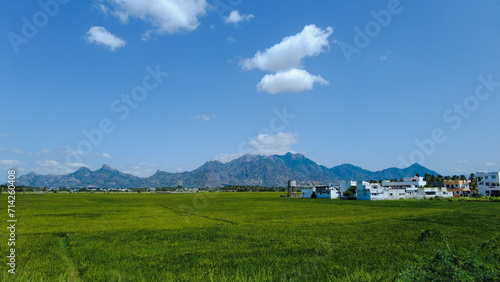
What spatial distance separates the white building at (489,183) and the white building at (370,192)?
26052 mm

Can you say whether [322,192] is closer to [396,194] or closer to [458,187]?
[396,194]

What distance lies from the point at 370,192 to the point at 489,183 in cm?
3225

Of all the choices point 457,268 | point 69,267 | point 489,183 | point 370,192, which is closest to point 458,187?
point 489,183

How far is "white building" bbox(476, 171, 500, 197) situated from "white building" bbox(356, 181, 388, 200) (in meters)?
26.1

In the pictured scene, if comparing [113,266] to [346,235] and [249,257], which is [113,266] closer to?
Result: [249,257]

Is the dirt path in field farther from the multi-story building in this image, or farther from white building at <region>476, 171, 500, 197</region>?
the multi-story building

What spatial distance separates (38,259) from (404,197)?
89.7m

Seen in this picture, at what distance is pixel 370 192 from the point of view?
3027 inches

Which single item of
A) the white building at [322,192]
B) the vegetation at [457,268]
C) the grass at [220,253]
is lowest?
the white building at [322,192]

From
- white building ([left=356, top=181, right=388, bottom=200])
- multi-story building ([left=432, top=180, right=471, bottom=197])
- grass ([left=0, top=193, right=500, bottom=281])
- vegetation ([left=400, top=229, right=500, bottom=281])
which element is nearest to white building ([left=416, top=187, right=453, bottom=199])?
multi-story building ([left=432, top=180, right=471, bottom=197])

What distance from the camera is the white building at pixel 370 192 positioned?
77.0 m

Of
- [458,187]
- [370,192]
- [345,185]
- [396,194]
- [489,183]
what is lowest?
[396,194]

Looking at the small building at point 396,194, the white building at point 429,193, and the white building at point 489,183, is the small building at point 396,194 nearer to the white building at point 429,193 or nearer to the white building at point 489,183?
the white building at point 429,193

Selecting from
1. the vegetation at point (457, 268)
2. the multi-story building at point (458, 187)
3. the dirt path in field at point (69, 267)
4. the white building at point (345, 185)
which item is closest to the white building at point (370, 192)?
the white building at point (345, 185)
